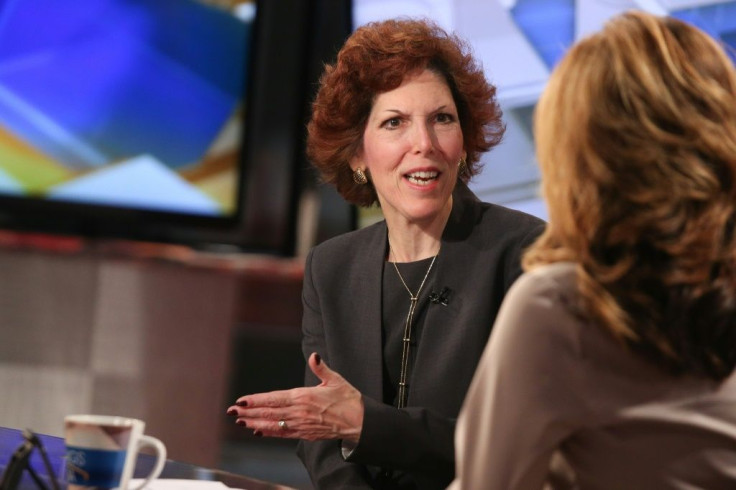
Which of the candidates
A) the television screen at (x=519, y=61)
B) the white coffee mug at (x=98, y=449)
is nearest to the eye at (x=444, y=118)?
the white coffee mug at (x=98, y=449)

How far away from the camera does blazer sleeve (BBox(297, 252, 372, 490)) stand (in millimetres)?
1859

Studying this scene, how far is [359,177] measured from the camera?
88.8 inches

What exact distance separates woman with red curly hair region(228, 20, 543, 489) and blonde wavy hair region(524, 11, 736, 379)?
0.75 metres

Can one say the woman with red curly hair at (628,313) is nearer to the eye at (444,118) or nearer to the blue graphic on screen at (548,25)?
the eye at (444,118)

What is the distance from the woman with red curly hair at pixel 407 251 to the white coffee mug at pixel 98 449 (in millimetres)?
617

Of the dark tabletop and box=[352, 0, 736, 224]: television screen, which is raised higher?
box=[352, 0, 736, 224]: television screen

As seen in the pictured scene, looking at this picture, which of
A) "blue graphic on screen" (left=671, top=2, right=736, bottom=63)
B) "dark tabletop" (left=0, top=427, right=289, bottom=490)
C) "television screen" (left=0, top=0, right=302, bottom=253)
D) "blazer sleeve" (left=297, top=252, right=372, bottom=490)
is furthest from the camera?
"television screen" (left=0, top=0, right=302, bottom=253)

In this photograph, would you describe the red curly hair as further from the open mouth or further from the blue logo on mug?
the blue logo on mug

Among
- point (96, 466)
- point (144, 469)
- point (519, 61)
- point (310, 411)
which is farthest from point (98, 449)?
point (519, 61)

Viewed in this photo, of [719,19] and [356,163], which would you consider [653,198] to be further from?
[719,19]

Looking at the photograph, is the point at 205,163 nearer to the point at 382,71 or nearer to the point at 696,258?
the point at 382,71

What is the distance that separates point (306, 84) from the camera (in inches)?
165

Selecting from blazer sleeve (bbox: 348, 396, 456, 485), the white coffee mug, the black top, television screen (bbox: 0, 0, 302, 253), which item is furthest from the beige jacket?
television screen (bbox: 0, 0, 302, 253)

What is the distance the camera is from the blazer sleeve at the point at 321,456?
1.86m
